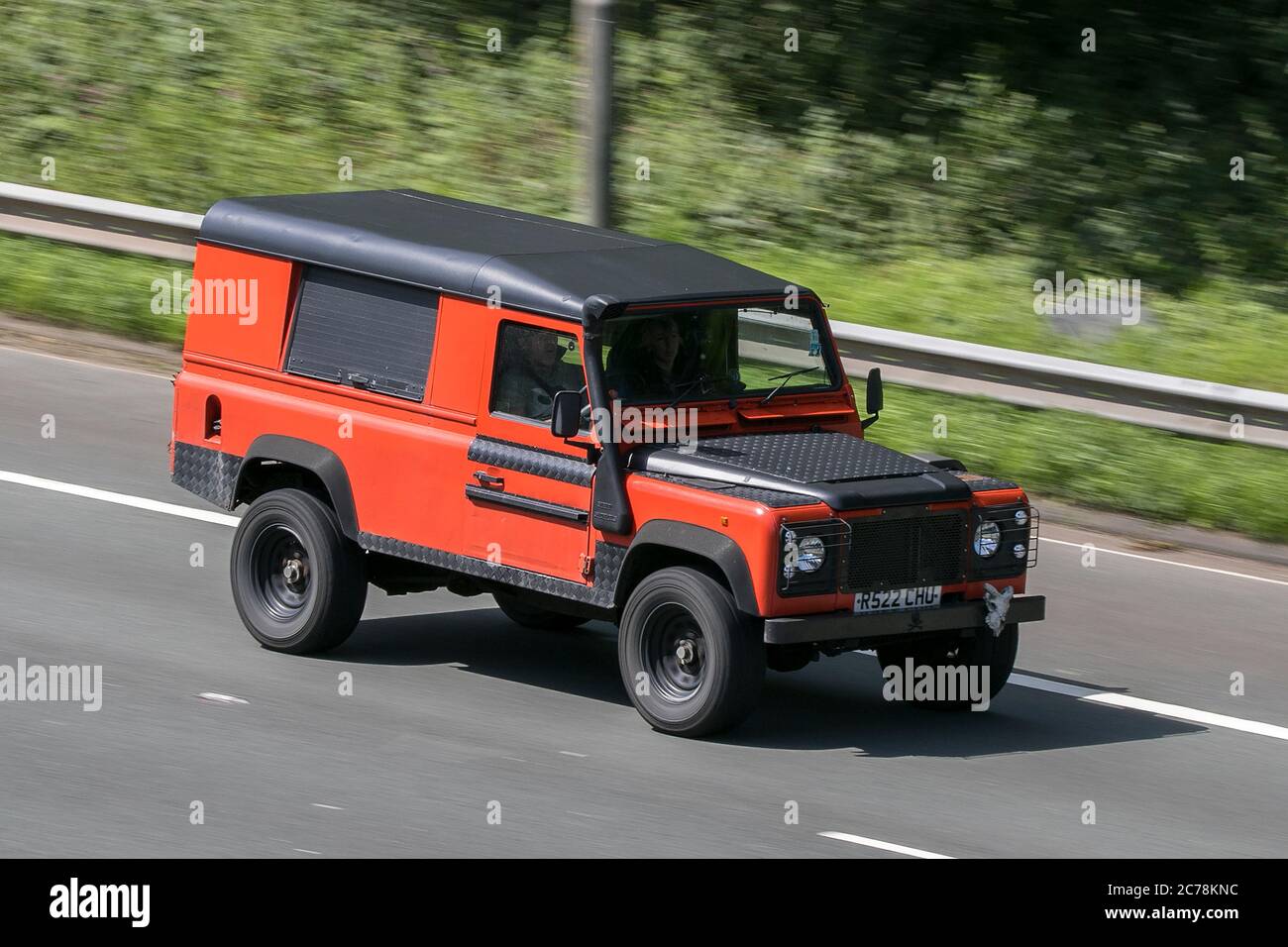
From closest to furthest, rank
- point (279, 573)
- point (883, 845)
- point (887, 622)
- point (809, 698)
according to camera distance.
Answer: point (883, 845) < point (887, 622) < point (809, 698) < point (279, 573)

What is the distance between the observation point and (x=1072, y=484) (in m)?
13.5

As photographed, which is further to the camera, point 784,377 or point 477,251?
point 784,377

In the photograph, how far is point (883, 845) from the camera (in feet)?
25.8

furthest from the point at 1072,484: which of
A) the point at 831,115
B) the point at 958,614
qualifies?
the point at 831,115

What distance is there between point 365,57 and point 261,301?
11.3 meters

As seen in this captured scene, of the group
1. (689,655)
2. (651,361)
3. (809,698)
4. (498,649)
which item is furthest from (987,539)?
(498,649)

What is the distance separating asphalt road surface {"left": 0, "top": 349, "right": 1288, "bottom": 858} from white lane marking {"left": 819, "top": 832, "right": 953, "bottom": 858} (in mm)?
17

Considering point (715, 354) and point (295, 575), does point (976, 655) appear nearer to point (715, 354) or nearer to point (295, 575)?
point (715, 354)

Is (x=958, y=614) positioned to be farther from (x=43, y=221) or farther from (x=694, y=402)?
(x=43, y=221)

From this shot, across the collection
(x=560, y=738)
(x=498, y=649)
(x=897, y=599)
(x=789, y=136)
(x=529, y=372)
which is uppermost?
(x=789, y=136)

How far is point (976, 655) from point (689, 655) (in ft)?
4.87

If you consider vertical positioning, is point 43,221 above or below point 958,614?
above

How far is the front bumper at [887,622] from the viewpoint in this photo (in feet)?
28.2

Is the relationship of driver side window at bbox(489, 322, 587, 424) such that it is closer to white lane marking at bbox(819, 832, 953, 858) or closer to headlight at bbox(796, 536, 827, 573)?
headlight at bbox(796, 536, 827, 573)
